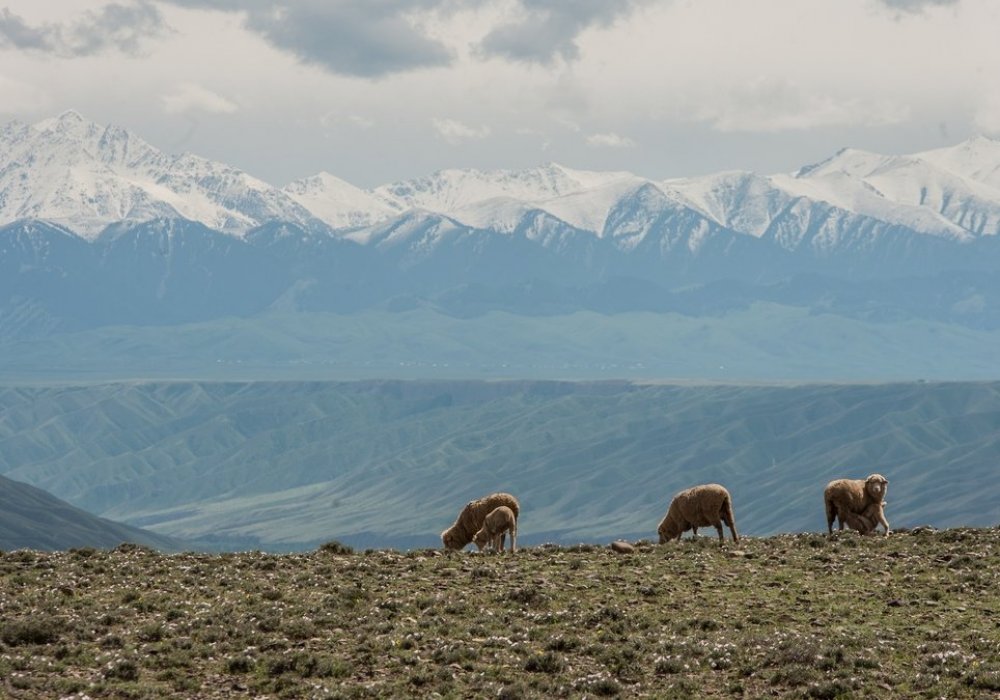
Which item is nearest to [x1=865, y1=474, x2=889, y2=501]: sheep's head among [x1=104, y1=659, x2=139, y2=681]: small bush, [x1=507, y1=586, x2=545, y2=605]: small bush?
[x1=507, y1=586, x2=545, y2=605]: small bush

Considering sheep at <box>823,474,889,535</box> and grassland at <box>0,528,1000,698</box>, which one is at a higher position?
sheep at <box>823,474,889,535</box>

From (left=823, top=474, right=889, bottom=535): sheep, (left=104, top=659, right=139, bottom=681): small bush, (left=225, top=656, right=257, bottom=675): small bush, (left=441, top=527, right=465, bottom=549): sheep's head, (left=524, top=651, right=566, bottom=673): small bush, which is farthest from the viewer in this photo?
(left=441, top=527, right=465, bottom=549): sheep's head

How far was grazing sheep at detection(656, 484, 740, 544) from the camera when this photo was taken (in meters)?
46.8

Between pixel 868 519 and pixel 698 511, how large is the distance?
16.4 feet

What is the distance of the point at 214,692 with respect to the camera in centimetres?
2936

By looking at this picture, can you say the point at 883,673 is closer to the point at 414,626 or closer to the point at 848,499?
the point at 414,626

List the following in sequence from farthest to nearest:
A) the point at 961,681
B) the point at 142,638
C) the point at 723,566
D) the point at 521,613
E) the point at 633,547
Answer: the point at 633,547
the point at 723,566
the point at 521,613
the point at 142,638
the point at 961,681

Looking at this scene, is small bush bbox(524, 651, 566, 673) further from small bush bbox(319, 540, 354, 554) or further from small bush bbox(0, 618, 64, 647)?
small bush bbox(319, 540, 354, 554)

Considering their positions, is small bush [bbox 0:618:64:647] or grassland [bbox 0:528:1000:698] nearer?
grassland [bbox 0:528:1000:698]

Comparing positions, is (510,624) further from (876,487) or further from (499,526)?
(876,487)

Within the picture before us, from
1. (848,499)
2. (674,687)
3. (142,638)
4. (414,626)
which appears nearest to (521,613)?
(414,626)

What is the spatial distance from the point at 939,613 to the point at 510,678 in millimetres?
9989

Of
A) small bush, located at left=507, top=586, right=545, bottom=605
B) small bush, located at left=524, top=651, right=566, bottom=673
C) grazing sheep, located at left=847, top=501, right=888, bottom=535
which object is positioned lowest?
small bush, located at left=524, top=651, right=566, bottom=673

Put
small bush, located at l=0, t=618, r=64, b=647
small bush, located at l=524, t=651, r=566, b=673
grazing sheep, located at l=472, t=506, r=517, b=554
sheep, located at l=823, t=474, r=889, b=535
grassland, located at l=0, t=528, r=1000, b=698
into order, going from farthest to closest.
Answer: sheep, located at l=823, t=474, r=889, b=535, grazing sheep, located at l=472, t=506, r=517, b=554, small bush, located at l=0, t=618, r=64, b=647, small bush, located at l=524, t=651, r=566, b=673, grassland, located at l=0, t=528, r=1000, b=698
